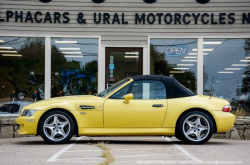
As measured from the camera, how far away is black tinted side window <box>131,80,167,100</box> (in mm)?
9445

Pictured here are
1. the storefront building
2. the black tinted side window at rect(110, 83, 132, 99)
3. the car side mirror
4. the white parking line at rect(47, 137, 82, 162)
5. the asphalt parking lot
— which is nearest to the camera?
the asphalt parking lot

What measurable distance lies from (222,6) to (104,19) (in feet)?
12.3

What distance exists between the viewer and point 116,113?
915 cm

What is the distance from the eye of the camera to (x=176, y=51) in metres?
14.4

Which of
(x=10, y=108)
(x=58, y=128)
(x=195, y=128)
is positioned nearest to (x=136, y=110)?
(x=195, y=128)

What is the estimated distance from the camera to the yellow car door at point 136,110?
9.16m

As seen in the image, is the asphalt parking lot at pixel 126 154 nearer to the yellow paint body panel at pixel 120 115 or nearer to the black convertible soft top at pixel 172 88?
the yellow paint body panel at pixel 120 115

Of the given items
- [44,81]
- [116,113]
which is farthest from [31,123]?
[44,81]

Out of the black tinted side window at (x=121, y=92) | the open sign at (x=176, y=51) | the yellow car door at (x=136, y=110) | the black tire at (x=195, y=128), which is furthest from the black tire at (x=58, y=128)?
the open sign at (x=176, y=51)

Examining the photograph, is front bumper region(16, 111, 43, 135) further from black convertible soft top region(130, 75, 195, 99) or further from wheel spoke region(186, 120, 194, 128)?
wheel spoke region(186, 120, 194, 128)

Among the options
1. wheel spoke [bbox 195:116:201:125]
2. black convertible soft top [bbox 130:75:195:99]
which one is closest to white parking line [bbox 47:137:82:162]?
black convertible soft top [bbox 130:75:195:99]

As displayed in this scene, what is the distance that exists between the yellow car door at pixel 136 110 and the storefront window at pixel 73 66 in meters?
5.08

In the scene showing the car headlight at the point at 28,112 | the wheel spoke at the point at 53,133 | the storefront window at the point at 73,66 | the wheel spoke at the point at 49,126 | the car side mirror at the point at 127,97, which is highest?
the storefront window at the point at 73,66

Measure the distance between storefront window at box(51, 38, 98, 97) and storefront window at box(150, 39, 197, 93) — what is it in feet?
6.19
